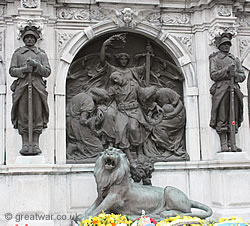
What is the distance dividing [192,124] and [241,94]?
1347 mm

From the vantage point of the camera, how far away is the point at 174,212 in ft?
25.5

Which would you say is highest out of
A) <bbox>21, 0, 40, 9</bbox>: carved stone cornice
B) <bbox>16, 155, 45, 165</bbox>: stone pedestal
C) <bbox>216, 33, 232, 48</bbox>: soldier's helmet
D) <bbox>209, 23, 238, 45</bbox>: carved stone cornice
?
<bbox>21, 0, 40, 9</bbox>: carved stone cornice

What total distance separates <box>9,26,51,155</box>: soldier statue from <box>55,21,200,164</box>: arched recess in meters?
0.59

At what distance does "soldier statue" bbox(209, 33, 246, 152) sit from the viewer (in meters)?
9.08

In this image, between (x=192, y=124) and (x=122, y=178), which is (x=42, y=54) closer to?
(x=122, y=178)

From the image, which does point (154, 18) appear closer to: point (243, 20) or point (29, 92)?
point (243, 20)

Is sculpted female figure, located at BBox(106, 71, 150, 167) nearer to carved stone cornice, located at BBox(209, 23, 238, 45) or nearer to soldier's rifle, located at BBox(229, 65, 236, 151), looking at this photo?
soldier's rifle, located at BBox(229, 65, 236, 151)

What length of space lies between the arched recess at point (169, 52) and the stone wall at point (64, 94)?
2 cm

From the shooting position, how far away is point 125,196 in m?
7.77

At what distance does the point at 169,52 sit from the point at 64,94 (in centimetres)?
285

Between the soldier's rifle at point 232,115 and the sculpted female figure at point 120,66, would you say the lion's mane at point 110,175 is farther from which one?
the soldier's rifle at point 232,115

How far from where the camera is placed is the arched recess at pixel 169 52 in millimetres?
9023

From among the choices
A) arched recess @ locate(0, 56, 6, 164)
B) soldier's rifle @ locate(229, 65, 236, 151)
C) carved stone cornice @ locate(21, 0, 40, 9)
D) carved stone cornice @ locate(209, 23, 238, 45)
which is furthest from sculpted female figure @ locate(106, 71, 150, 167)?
arched recess @ locate(0, 56, 6, 164)

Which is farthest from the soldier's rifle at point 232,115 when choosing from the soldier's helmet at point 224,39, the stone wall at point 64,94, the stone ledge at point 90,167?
the soldier's helmet at point 224,39
